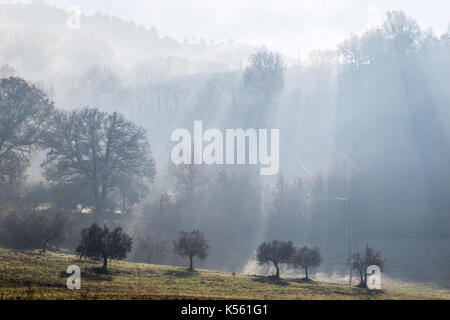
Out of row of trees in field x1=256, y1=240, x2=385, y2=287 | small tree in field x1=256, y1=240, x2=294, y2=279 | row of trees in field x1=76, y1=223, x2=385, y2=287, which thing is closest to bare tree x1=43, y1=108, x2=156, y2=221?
row of trees in field x1=76, y1=223, x2=385, y2=287

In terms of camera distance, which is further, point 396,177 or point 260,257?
point 396,177

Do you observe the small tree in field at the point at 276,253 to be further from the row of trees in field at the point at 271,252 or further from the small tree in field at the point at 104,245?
the small tree in field at the point at 104,245

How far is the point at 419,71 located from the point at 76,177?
133 m

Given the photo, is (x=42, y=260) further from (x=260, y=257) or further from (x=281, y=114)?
(x=281, y=114)

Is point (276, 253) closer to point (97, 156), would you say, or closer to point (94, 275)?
point (94, 275)

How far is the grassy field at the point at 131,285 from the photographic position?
Result: 24.7m

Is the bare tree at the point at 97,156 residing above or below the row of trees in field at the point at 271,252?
above

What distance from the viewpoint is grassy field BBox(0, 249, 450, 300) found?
81.0ft

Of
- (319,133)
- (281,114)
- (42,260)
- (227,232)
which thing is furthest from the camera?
(281,114)

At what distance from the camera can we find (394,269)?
62.9 m

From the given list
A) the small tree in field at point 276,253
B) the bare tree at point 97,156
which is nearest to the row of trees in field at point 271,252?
the small tree in field at point 276,253

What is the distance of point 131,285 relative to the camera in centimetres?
3181

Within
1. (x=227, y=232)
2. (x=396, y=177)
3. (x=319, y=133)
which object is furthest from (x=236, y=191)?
(x=319, y=133)

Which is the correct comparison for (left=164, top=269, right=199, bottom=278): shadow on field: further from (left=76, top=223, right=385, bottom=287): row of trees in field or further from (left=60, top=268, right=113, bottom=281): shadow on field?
(left=60, top=268, right=113, bottom=281): shadow on field
